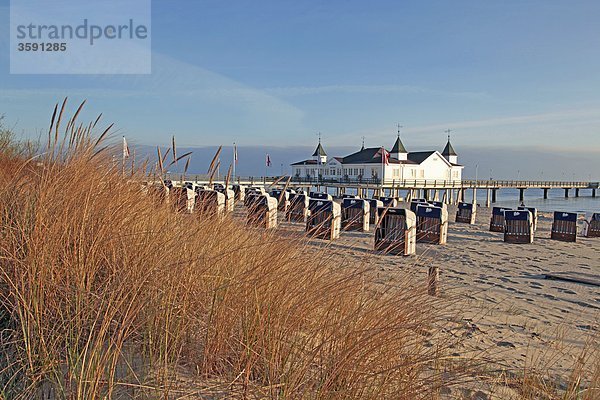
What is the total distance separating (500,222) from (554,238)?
73.4 inches

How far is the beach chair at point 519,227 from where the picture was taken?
1262 cm

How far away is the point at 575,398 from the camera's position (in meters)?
1.84

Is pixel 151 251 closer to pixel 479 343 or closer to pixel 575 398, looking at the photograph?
pixel 575 398

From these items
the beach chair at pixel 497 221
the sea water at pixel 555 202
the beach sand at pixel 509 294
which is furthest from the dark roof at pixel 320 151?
the beach sand at pixel 509 294

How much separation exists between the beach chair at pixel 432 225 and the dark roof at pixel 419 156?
135 ft

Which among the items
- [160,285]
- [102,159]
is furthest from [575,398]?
[102,159]

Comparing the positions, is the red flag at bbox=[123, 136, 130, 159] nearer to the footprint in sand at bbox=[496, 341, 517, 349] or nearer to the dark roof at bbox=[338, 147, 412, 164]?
the footprint in sand at bbox=[496, 341, 517, 349]

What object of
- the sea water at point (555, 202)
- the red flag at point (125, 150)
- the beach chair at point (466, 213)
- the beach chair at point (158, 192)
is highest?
the red flag at point (125, 150)

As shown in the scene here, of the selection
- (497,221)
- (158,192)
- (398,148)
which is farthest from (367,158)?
(158,192)

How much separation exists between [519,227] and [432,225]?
9.25ft

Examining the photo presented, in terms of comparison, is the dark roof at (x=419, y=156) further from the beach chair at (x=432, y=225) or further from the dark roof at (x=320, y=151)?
the beach chair at (x=432, y=225)

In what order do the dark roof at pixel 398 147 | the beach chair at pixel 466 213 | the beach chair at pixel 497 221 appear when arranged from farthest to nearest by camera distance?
the dark roof at pixel 398 147, the beach chair at pixel 466 213, the beach chair at pixel 497 221

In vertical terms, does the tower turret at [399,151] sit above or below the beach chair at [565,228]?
above

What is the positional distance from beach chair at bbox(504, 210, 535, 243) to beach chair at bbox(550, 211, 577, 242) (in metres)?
1.67
